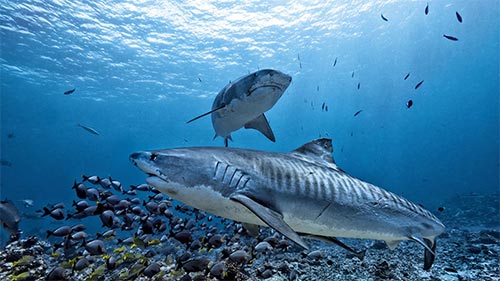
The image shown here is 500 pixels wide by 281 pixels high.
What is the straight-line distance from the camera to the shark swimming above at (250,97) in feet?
16.7

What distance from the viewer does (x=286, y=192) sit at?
2.92 meters

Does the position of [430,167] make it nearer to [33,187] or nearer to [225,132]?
[225,132]

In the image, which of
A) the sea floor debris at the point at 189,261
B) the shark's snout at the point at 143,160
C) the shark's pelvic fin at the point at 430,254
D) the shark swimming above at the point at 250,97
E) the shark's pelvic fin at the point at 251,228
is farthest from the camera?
the sea floor debris at the point at 189,261

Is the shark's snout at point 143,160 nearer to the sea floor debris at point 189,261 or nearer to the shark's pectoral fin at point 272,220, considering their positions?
the shark's pectoral fin at point 272,220

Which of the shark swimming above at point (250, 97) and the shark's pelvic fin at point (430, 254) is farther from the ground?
the shark swimming above at point (250, 97)

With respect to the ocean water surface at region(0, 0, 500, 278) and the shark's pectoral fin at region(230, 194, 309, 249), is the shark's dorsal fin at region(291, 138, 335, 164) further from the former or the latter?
the ocean water surface at region(0, 0, 500, 278)

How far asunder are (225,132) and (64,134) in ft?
260

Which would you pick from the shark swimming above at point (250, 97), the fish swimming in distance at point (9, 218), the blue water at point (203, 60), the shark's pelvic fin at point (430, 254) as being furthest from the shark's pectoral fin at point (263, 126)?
the blue water at point (203, 60)

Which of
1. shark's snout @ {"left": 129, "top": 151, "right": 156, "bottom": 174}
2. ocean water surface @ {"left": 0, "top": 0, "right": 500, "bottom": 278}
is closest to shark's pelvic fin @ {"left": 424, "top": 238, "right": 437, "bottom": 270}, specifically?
shark's snout @ {"left": 129, "top": 151, "right": 156, "bottom": 174}

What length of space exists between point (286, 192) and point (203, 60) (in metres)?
31.2

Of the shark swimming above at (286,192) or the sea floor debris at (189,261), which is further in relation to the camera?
the sea floor debris at (189,261)

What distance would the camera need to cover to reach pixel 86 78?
35.4 meters

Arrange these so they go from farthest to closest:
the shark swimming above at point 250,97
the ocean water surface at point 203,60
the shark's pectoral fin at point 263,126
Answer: the ocean water surface at point 203,60 → the shark's pectoral fin at point 263,126 → the shark swimming above at point 250,97

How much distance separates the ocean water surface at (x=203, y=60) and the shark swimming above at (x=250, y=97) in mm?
9429
